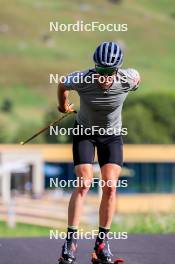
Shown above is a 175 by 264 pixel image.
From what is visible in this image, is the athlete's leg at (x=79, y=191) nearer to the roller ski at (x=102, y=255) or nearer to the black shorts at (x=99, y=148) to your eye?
the black shorts at (x=99, y=148)

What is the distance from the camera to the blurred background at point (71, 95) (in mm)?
55188

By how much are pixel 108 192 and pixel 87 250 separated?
1.12 metres

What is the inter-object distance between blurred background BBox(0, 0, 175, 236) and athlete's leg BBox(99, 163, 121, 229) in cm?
3111

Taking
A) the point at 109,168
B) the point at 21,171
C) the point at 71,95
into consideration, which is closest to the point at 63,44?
the point at 71,95

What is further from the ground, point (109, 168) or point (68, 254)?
point (109, 168)

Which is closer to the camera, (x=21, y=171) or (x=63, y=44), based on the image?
(x=21, y=171)

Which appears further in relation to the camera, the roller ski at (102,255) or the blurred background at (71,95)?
the blurred background at (71,95)

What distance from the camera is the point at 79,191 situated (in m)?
6.07

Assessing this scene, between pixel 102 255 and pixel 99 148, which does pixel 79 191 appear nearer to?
pixel 99 148

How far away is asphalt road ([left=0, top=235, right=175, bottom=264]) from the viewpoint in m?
6.58

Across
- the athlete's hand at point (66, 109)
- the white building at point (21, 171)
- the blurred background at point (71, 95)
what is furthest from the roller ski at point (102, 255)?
the white building at point (21, 171)

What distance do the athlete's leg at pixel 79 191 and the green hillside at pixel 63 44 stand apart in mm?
81804

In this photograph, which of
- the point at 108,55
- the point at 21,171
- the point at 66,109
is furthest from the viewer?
the point at 21,171

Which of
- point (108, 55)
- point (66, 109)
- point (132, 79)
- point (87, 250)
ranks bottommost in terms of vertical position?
point (87, 250)
